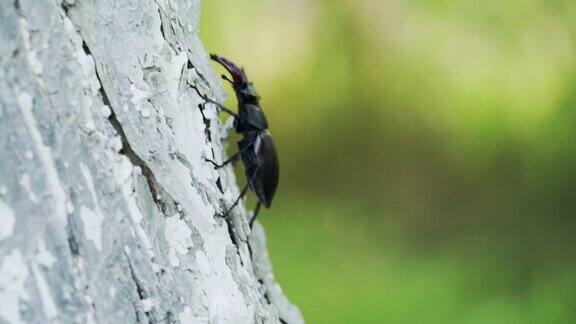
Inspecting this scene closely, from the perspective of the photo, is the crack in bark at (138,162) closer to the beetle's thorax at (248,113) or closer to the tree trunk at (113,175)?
the tree trunk at (113,175)

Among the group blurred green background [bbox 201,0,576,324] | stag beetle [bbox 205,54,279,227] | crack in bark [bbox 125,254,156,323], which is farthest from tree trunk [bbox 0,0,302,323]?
blurred green background [bbox 201,0,576,324]

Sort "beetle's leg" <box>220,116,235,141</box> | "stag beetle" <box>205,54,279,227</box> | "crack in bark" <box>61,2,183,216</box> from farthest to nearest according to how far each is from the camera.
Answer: "stag beetle" <box>205,54,279,227</box>
"beetle's leg" <box>220,116,235,141</box>
"crack in bark" <box>61,2,183,216</box>

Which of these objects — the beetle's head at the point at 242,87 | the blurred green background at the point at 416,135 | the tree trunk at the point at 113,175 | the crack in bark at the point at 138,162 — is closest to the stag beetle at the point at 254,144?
the beetle's head at the point at 242,87

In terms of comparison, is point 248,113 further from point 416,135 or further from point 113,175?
point 416,135

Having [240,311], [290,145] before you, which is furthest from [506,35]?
[240,311]

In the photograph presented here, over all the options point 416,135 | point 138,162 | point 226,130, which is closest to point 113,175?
point 138,162

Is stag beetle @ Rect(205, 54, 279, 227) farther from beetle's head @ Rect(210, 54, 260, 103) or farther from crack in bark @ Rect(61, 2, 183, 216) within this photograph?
crack in bark @ Rect(61, 2, 183, 216)
